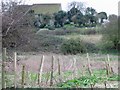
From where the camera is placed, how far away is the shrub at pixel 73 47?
577cm

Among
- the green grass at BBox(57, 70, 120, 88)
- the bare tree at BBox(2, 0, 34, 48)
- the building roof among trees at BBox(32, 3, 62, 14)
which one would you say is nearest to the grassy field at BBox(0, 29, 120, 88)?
the green grass at BBox(57, 70, 120, 88)

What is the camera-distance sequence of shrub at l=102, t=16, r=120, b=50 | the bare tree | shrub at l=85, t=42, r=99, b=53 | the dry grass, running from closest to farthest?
shrub at l=102, t=16, r=120, b=50
the bare tree
the dry grass
shrub at l=85, t=42, r=99, b=53

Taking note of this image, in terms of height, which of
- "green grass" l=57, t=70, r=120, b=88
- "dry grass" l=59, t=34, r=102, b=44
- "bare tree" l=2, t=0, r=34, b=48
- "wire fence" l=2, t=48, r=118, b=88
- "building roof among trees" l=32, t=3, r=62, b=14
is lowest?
"green grass" l=57, t=70, r=120, b=88

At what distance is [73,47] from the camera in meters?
5.92

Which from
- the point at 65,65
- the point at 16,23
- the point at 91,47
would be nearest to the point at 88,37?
the point at 91,47

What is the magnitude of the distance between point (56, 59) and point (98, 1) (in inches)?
55.6

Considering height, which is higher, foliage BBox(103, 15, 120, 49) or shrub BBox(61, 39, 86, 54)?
foliage BBox(103, 15, 120, 49)

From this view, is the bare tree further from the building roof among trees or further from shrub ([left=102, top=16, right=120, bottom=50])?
shrub ([left=102, top=16, right=120, bottom=50])

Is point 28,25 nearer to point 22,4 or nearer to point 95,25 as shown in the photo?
point 22,4

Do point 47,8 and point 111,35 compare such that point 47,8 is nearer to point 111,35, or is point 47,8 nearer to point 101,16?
point 101,16

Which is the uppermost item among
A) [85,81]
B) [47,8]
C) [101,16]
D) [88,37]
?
[47,8]

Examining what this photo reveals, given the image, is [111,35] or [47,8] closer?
[47,8]

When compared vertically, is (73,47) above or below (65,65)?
above

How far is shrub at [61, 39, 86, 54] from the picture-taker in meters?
5.77
